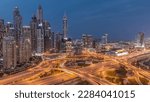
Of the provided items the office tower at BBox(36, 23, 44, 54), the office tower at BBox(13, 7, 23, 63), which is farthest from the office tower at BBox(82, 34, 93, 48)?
the office tower at BBox(13, 7, 23, 63)

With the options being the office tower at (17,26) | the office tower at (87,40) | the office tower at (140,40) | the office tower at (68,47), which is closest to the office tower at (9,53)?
the office tower at (17,26)

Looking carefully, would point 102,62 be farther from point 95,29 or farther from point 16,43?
point 16,43

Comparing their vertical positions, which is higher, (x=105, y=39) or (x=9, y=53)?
(x=105, y=39)

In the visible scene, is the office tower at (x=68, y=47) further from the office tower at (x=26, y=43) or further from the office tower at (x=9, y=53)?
the office tower at (x=9, y=53)

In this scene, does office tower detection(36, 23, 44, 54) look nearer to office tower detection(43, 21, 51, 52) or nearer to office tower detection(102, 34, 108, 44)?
office tower detection(43, 21, 51, 52)

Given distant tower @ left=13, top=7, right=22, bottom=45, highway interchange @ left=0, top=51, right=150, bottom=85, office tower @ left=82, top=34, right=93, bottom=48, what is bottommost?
highway interchange @ left=0, top=51, right=150, bottom=85

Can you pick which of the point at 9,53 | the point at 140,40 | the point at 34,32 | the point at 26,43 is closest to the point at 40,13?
the point at 34,32

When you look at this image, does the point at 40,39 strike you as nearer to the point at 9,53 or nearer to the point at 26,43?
the point at 26,43
